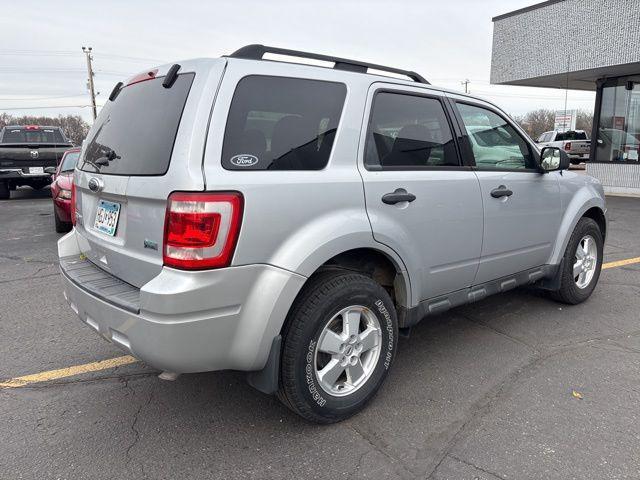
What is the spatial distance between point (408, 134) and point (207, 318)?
1721 mm

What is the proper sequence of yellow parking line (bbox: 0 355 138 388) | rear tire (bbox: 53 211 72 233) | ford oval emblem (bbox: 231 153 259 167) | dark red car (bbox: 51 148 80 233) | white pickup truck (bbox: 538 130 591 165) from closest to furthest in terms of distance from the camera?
ford oval emblem (bbox: 231 153 259 167) < yellow parking line (bbox: 0 355 138 388) < dark red car (bbox: 51 148 80 233) < rear tire (bbox: 53 211 72 233) < white pickup truck (bbox: 538 130 591 165)

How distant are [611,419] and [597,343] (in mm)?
1191

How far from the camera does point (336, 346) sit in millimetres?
2676

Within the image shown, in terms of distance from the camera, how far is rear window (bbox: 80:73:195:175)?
2396 mm

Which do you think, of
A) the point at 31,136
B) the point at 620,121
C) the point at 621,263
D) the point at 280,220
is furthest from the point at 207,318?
the point at 620,121

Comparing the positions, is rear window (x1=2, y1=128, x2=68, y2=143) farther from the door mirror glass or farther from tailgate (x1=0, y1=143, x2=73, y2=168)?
the door mirror glass

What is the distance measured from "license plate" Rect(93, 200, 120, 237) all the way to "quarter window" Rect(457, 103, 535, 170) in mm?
2366

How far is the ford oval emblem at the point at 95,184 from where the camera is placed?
2719 millimetres

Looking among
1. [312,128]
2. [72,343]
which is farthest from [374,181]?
[72,343]

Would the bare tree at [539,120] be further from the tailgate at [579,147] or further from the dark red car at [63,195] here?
the dark red car at [63,195]

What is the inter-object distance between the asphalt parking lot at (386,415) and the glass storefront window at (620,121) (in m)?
12.1

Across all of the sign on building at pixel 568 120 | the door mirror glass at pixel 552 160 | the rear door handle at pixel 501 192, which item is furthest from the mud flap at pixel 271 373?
the sign on building at pixel 568 120

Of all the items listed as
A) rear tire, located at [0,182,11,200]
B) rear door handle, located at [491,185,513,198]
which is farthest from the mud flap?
rear tire, located at [0,182,11,200]

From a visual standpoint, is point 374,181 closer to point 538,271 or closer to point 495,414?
point 495,414
